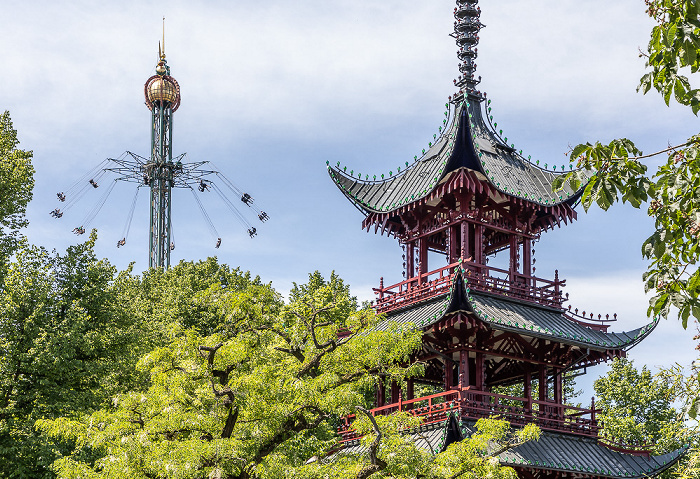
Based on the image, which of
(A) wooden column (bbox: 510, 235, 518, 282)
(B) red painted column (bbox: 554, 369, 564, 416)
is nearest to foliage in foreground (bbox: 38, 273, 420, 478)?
(A) wooden column (bbox: 510, 235, 518, 282)

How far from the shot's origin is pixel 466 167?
25.3 metres

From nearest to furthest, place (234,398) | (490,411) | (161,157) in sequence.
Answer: (234,398) → (490,411) → (161,157)

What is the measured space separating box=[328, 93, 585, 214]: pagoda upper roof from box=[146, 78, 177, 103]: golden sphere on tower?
139ft

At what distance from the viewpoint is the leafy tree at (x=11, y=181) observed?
32.2 metres

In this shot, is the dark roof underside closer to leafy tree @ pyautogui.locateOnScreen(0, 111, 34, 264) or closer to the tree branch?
the tree branch

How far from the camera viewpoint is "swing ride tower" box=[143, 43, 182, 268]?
6234cm

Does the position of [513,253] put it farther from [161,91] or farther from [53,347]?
[161,91]

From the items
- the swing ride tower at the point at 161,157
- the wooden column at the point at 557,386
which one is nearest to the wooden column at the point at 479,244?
the wooden column at the point at 557,386

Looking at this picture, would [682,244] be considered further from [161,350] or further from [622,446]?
[622,446]

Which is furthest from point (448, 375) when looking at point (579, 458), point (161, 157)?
point (161, 157)

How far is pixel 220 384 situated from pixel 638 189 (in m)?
11.2

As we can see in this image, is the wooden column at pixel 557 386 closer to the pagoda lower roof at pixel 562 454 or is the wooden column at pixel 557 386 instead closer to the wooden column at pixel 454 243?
the pagoda lower roof at pixel 562 454

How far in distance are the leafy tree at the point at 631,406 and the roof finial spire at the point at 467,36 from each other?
46.4 ft

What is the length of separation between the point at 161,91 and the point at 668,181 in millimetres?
62230
